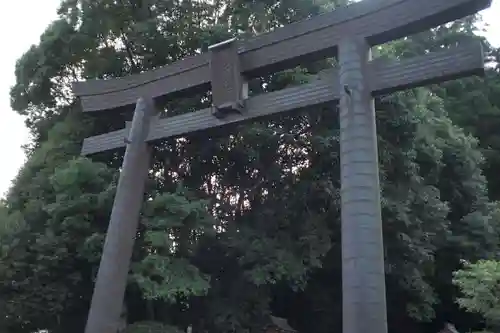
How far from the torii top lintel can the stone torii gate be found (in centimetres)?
1

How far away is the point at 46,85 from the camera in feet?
36.8

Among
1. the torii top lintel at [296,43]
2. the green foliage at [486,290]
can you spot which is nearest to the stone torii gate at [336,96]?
the torii top lintel at [296,43]

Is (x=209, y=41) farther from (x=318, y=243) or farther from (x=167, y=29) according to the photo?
(x=318, y=243)

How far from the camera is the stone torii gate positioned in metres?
4.79

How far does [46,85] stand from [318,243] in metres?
6.61

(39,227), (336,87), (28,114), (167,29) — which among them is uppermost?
(167,29)

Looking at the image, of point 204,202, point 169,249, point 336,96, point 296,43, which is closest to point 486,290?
point 336,96

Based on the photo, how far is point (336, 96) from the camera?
557 cm

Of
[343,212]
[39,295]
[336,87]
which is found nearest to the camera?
[343,212]

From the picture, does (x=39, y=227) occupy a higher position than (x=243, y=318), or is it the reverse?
(x=39, y=227)

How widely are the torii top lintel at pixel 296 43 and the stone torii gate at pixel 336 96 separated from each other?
1cm

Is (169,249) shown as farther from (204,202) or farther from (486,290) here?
(486,290)

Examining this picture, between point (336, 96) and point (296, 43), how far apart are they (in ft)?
2.78

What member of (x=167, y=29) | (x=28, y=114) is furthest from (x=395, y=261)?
(x=28, y=114)
